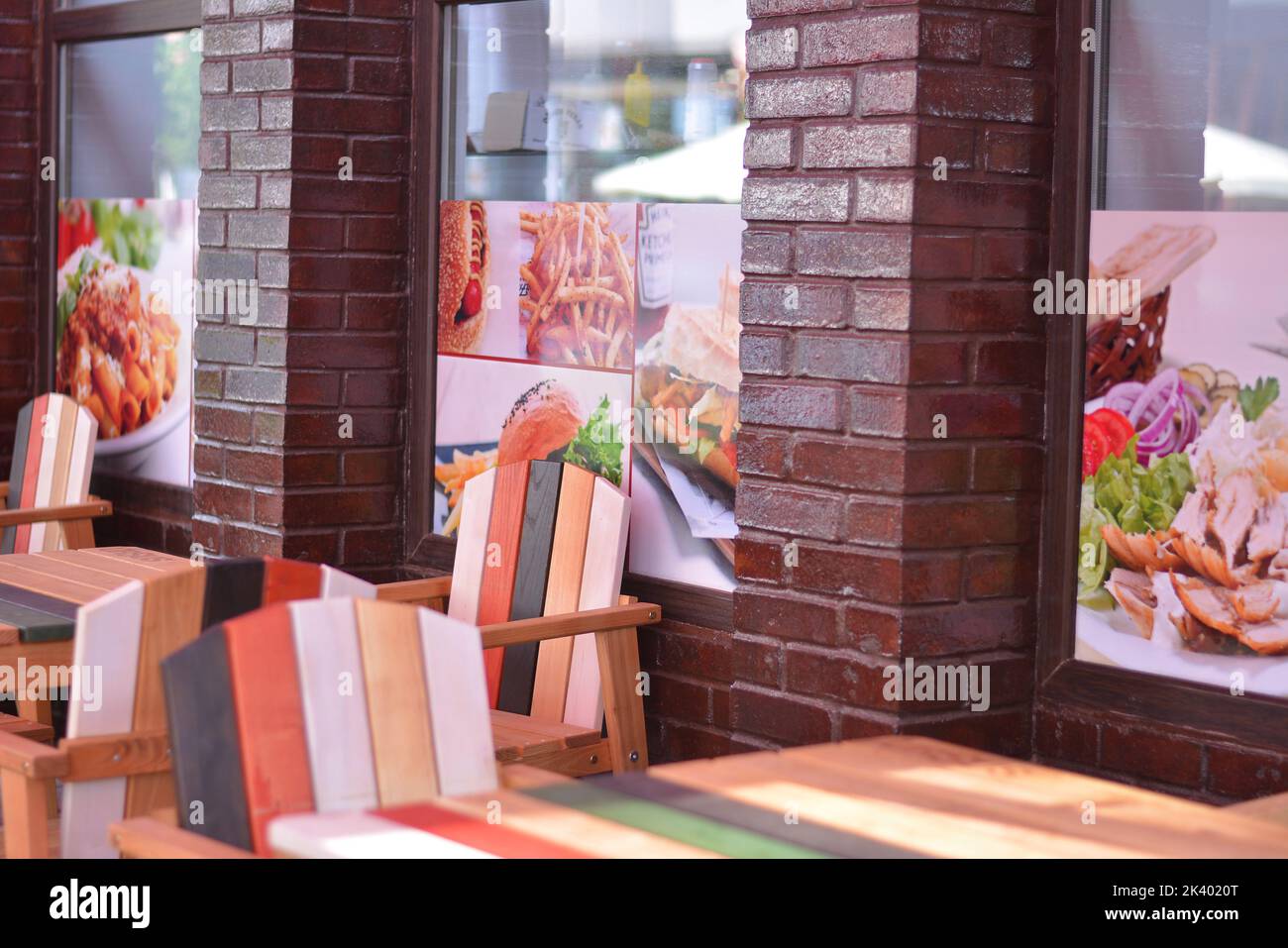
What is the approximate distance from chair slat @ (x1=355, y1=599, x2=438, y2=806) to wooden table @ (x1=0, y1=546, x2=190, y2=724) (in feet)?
3.55

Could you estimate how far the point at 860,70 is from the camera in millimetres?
3271

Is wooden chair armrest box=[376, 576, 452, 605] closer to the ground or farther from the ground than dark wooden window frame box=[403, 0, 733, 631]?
closer to the ground

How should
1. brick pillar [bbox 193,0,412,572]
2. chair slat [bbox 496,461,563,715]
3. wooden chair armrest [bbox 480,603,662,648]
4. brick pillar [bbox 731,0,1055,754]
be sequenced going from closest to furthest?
brick pillar [bbox 731,0,1055,754], wooden chair armrest [bbox 480,603,662,648], chair slat [bbox 496,461,563,715], brick pillar [bbox 193,0,412,572]

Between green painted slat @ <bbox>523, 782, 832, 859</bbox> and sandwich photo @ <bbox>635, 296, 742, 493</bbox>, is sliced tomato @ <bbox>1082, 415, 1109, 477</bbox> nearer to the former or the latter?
sandwich photo @ <bbox>635, 296, 742, 493</bbox>

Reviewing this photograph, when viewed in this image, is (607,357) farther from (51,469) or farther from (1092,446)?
(51,469)

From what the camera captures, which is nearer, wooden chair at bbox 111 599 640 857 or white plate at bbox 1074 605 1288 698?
→ wooden chair at bbox 111 599 640 857

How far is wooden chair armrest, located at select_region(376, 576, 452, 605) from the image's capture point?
4.18 meters

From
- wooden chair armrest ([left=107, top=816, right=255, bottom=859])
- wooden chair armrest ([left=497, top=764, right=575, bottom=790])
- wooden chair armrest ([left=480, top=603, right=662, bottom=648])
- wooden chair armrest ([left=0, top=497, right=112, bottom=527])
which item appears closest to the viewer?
wooden chair armrest ([left=107, top=816, right=255, bottom=859])

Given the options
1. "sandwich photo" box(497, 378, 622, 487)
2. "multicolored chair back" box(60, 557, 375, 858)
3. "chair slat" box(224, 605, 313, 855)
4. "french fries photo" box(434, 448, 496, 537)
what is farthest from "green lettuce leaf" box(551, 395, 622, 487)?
"chair slat" box(224, 605, 313, 855)

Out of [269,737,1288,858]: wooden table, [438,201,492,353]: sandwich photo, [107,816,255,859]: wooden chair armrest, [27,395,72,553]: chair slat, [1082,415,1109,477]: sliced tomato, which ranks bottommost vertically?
[107,816,255,859]: wooden chair armrest

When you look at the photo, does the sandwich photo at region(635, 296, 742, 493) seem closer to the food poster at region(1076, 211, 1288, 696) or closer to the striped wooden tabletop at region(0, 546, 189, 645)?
the food poster at region(1076, 211, 1288, 696)

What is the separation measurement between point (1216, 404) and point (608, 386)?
156cm

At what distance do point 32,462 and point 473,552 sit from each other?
217cm

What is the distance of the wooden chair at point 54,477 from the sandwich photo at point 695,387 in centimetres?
206
